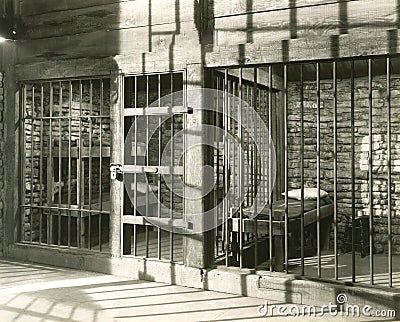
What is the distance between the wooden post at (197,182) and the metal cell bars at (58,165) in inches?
42.8

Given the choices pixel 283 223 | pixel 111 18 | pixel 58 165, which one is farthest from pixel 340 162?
pixel 58 165

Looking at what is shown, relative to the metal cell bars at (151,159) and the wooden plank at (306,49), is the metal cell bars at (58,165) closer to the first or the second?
the metal cell bars at (151,159)

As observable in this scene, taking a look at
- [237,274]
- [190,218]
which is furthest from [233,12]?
[237,274]

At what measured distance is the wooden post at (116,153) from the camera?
230 inches

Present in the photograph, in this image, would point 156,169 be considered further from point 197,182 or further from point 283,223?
point 283,223

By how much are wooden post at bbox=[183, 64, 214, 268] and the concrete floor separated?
340mm

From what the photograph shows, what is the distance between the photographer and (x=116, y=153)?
589 centimetres

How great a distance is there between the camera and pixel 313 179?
8195 millimetres

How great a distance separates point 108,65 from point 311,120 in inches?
144

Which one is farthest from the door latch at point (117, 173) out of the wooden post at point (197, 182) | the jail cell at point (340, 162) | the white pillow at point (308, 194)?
the white pillow at point (308, 194)

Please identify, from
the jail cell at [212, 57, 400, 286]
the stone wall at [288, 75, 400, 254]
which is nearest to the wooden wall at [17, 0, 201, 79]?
the jail cell at [212, 57, 400, 286]

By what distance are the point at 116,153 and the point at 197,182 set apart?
112cm

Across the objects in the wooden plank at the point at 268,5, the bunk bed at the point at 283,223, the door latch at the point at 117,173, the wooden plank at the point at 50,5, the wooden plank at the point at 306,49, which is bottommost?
the bunk bed at the point at 283,223

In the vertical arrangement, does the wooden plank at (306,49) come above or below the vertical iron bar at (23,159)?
above
